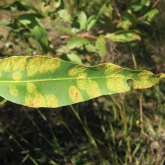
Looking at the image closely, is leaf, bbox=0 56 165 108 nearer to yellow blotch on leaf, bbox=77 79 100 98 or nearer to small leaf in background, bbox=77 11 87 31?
yellow blotch on leaf, bbox=77 79 100 98

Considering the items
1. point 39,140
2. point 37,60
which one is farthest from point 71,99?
point 39,140

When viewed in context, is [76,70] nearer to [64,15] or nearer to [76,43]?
[76,43]

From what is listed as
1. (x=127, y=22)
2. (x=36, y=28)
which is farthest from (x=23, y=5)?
(x=127, y=22)

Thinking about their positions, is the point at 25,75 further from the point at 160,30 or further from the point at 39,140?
the point at 160,30

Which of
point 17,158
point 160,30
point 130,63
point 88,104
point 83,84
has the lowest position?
point 17,158

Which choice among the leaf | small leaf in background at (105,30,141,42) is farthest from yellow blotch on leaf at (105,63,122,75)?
small leaf in background at (105,30,141,42)

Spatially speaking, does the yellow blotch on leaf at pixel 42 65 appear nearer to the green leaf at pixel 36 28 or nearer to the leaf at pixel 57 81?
the leaf at pixel 57 81

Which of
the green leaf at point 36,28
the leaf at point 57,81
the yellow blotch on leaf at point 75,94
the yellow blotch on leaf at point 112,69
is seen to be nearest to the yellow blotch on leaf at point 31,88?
the leaf at point 57,81
